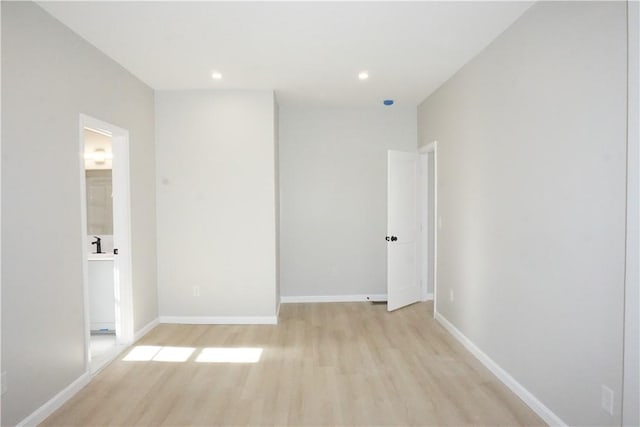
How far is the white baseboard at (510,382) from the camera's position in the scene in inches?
91.4

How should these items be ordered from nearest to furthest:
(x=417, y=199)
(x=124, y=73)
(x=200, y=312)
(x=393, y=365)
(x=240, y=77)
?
1. (x=393, y=365)
2. (x=124, y=73)
3. (x=240, y=77)
4. (x=200, y=312)
5. (x=417, y=199)

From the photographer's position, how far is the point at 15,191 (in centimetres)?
223

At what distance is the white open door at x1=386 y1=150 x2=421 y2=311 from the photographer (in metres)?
4.73

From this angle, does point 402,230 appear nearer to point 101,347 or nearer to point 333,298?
point 333,298

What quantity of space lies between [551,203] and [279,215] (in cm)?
352

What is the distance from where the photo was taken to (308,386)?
2.83 meters

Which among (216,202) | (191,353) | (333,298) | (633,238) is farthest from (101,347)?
(633,238)

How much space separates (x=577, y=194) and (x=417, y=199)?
318 centimetres

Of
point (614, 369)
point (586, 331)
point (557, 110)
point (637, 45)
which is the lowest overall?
point (614, 369)

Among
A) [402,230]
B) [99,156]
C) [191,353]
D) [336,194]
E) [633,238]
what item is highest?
[99,156]

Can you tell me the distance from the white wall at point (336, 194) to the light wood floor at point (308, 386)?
4.43 feet

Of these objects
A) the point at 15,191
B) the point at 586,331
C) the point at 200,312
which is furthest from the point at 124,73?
the point at 586,331

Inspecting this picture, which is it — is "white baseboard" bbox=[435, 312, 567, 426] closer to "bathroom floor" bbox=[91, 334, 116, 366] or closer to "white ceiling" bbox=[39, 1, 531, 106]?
"white ceiling" bbox=[39, 1, 531, 106]

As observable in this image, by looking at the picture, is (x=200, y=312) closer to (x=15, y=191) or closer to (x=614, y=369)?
(x=15, y=191)
